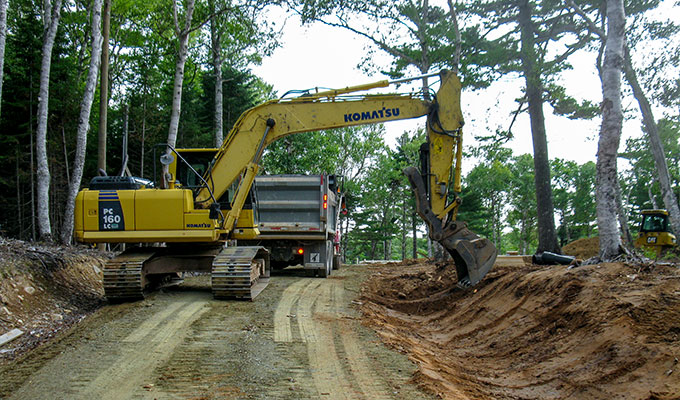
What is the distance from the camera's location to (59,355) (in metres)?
5.47

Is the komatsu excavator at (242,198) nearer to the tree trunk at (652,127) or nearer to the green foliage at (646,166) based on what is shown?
the tree trunk at (652,127)

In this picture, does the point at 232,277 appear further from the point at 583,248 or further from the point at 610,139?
the point at 583,248

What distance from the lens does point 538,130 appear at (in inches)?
661

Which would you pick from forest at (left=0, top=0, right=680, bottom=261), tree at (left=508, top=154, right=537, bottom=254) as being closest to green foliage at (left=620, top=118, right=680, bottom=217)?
forest at (left=0, top=0, right=680, bottom=261)

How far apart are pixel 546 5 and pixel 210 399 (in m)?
16.1

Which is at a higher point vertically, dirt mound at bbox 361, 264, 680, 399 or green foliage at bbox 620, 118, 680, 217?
green foliage at bbox 620, 118, 680, 217

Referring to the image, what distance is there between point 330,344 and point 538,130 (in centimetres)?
1302

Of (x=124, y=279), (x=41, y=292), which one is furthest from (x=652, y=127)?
(x=41, y=292)

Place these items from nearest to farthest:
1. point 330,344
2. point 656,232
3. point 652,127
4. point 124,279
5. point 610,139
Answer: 1. point 330,344
2. point 124,279
3. point 610,139
4. point 652,127
5. point 656,232

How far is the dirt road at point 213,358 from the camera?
4.47 metres

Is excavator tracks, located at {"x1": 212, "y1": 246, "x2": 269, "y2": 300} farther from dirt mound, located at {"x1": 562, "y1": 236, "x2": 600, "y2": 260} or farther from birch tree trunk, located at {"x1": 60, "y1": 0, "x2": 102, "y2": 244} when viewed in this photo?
dirt mound, located at {"x1": 562, "y1": 236, "x2": 600, "y2": 260}

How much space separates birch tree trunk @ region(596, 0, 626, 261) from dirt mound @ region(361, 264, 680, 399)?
1244 mm

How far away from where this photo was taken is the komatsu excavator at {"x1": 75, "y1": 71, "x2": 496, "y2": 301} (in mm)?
8742

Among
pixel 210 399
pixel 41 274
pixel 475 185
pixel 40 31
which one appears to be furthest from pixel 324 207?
pixel 475 185
